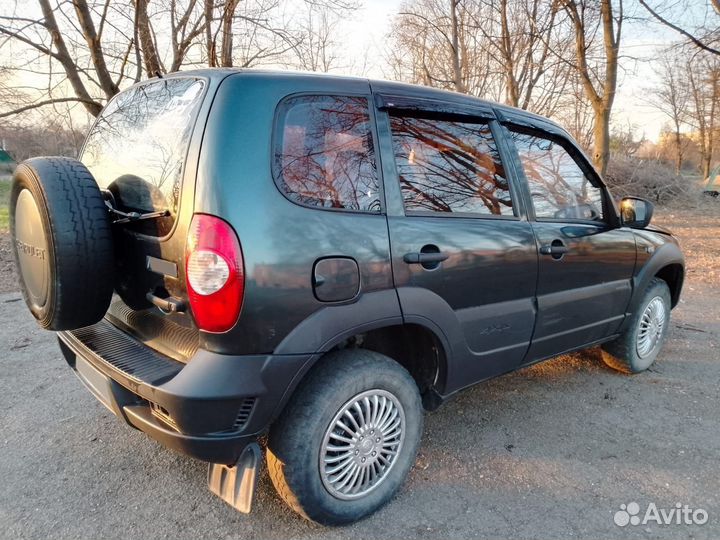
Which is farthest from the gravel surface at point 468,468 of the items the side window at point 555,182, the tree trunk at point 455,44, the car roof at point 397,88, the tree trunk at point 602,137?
the tree trunk at point 455,44

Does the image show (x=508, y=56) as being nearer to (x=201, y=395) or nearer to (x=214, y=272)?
(x=214, y=272)

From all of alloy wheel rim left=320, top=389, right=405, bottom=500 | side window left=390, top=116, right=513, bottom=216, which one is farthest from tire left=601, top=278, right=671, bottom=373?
alloy wheel rim left=320, top=389, right=405, bottom=500

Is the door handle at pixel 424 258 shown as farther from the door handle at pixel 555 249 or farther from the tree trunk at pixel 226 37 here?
the tree trunk at pixel 226 37

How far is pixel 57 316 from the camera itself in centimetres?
204

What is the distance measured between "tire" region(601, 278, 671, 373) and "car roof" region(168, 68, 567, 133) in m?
1.72

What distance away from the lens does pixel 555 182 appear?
10.3 feet

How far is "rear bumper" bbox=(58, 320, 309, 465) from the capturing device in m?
1.77

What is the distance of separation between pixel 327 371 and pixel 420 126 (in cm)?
130

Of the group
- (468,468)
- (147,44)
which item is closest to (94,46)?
(147,44)

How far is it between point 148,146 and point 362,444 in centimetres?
167

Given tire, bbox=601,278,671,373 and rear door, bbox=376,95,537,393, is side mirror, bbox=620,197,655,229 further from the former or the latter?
rear door, bbox=376,95,537,393

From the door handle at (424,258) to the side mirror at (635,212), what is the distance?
1.78 metres

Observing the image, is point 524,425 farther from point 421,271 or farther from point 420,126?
point 420,126

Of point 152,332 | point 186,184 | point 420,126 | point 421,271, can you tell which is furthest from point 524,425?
point 186,184
